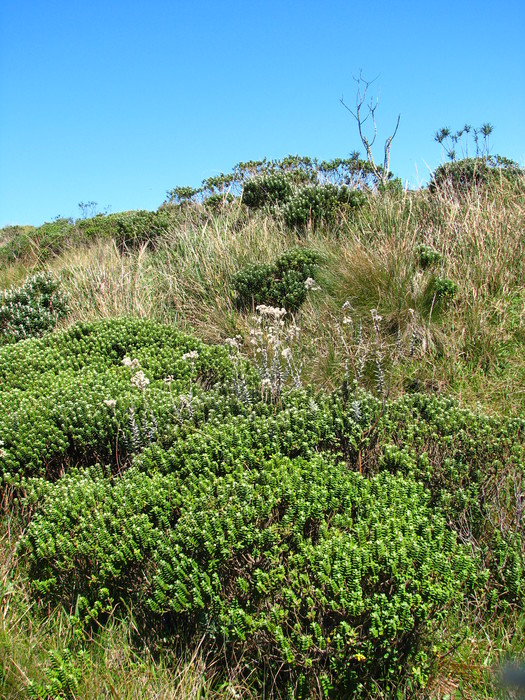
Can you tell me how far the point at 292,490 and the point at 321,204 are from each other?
647 cm

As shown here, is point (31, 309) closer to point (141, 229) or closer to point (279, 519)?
point (141, 229)

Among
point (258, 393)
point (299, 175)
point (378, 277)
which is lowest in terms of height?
point (258, 393)

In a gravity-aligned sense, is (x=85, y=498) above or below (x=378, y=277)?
below

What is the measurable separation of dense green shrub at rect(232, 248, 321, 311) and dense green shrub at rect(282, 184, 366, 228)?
1.45 metres

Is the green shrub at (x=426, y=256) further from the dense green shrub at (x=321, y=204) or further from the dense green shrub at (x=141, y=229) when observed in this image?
the dense green shrub at (x=141, y=229)

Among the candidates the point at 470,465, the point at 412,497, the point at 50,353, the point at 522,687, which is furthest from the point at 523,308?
the point at 522,687

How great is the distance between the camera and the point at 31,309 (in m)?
8.02

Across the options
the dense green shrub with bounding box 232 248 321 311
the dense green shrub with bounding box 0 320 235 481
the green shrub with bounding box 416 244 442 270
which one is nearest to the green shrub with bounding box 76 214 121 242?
the dense green shrub with bounding box 232 248 321 311

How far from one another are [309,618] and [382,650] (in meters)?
0.32

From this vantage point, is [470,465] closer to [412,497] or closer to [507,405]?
[412,497]

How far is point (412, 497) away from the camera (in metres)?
2.99

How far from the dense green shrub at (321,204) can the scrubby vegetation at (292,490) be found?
57.7 inches

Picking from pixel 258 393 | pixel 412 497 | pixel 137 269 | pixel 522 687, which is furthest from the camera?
pixel 137 269

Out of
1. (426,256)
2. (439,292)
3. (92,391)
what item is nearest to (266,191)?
(426,256)
